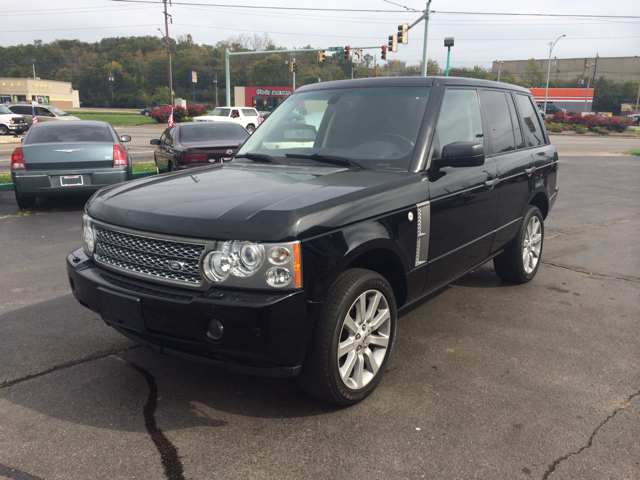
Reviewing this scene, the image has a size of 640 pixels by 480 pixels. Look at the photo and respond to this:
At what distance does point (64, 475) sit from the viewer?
251 centimetres

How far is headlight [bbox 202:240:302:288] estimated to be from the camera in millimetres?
2623

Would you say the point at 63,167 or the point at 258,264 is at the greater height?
the point at 258,264

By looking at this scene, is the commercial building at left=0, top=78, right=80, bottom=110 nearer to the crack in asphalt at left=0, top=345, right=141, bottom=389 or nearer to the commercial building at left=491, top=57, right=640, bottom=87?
the commercial building at left=491, top=57, right=640, bottom=87

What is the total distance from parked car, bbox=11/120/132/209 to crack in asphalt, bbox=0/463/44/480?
6.76 metres

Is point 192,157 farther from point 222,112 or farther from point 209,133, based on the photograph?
point 222,112

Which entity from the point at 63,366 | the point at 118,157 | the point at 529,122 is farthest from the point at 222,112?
the point at 63,366

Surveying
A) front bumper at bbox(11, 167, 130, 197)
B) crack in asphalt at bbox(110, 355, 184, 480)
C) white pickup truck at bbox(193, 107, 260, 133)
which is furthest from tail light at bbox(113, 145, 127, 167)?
white pickup truck at bbox(193, 107, 260, 133)

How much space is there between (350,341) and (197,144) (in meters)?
9.02

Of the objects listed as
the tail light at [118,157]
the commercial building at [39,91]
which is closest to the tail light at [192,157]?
the tail light at [118,157]

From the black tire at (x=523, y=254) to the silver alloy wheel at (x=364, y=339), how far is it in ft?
8.03

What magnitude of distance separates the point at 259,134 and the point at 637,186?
12.2 meters

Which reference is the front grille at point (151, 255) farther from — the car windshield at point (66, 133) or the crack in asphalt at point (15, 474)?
the car windshield at point (66, 133)

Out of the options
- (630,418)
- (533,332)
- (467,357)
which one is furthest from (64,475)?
(533,332)

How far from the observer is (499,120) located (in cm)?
484
